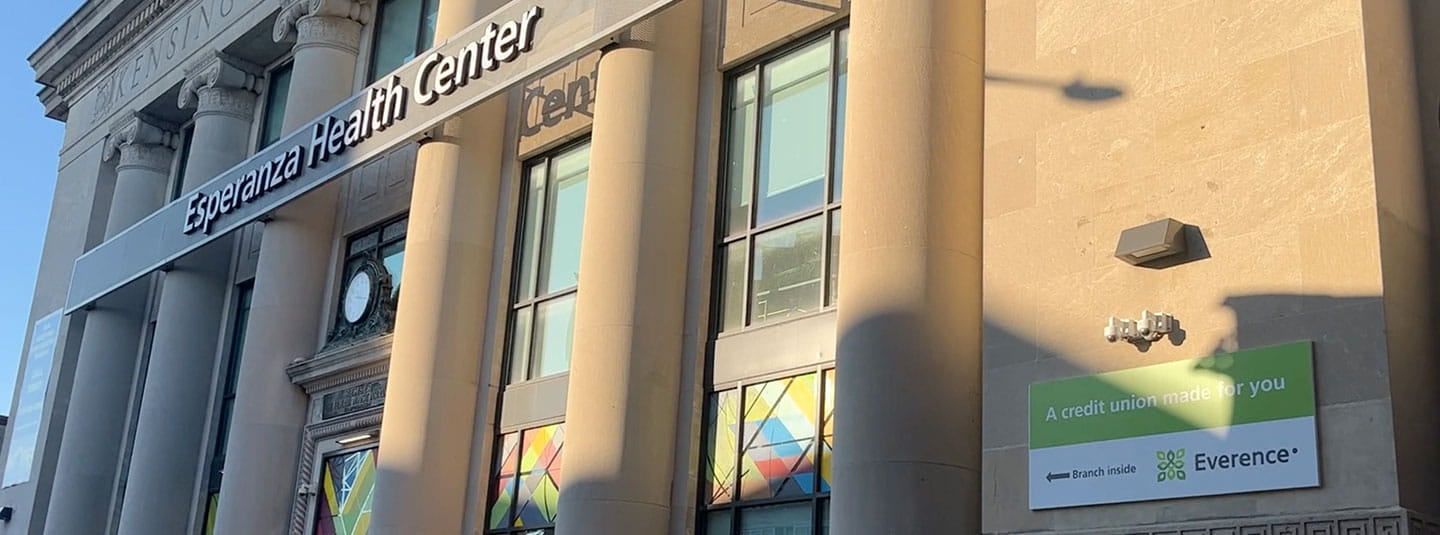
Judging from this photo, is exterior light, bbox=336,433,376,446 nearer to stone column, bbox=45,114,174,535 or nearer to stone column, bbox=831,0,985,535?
stone column, bbox=45,114,174,535

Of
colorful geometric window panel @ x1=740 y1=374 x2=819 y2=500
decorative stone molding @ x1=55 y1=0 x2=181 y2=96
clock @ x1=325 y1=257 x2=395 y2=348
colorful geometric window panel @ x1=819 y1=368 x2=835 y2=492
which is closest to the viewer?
colorful geometric window panel @ x1=819 y1=368 x2=835 y2=492

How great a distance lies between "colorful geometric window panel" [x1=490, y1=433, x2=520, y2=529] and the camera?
17.4 m

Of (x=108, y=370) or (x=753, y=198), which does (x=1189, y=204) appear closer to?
(x=753, y=198)

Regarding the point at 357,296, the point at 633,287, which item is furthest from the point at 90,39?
the point at 633,287

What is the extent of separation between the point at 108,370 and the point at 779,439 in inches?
711

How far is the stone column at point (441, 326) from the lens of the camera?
56.9 ft

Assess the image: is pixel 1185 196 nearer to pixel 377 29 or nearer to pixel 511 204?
pixel 511 204

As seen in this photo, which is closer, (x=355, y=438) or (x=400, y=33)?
(x=355, y=438)

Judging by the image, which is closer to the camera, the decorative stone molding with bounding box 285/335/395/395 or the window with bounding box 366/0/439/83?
the decorative stone molding with bounding box 285/335/395/395

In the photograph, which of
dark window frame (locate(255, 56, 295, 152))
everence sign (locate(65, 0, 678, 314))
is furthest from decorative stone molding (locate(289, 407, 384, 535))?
dark window frame (locate(255, 56, 295, 152))

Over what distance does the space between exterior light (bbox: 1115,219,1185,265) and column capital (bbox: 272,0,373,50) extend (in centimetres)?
1634

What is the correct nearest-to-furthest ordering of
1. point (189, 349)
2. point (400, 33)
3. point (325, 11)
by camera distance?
point (400, 33) → point (325, 11) → point (189, 349)

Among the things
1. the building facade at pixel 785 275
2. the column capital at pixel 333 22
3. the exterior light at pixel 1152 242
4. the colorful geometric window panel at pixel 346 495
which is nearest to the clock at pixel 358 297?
the building facade at pixel 785 275

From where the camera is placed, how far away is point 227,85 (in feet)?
88.2
